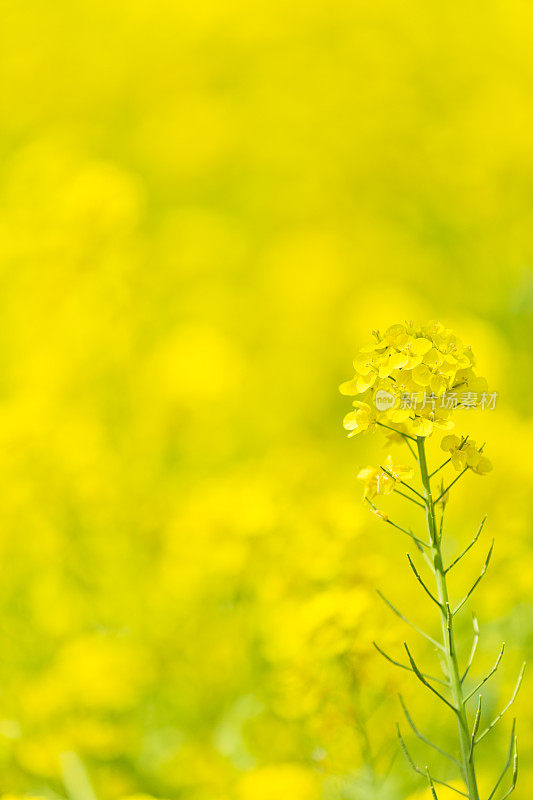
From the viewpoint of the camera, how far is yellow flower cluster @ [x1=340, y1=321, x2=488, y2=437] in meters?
1.22

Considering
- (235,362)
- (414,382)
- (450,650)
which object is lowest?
(450,650)

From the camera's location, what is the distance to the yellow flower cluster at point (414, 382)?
122 centimetres

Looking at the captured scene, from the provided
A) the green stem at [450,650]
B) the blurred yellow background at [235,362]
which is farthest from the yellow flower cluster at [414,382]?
the blurred yellow background at [235,362]

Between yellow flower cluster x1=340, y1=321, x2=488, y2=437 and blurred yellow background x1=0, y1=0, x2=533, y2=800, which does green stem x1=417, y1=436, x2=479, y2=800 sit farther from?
blurred yellow background x1=0, y1=0, x2=533, y2=800

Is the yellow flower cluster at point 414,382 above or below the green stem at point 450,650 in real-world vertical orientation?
above

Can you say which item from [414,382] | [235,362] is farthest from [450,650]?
[235,362]

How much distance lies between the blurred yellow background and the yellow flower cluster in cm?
71

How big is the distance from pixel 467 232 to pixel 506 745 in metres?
2.53

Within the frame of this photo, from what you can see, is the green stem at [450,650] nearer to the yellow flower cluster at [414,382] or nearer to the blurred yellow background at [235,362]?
the yellow flower cluster at [414,382]

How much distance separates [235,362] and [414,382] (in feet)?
8.09

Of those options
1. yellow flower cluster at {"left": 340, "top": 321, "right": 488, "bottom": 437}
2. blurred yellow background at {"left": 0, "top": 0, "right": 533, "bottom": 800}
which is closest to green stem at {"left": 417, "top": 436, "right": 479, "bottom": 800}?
yellow flower cluster at {"left": 340, "top": 321, "right": 488, "bottom": 437}

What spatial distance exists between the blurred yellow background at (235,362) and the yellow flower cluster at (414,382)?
706 millimetres

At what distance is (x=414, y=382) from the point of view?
123 cm

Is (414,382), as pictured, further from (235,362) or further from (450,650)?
(235,362)
